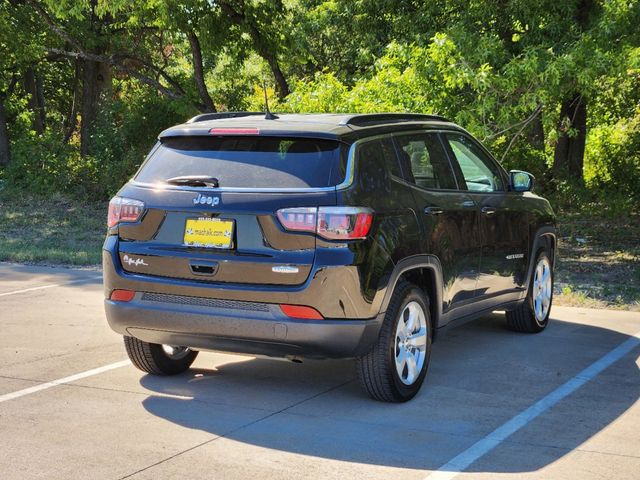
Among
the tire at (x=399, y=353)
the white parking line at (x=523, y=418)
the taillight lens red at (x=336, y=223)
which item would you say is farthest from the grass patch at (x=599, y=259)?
the taillight lens red at (x=336, y=223)

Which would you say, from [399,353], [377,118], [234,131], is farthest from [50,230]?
[399,353]

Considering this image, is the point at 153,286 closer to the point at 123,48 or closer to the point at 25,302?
the point at 25,302

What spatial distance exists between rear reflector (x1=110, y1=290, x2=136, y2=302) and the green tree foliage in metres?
7.22

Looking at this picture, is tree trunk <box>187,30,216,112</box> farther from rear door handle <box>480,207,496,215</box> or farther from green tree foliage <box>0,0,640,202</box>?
rear door handle <box>480,207,496,215</box>

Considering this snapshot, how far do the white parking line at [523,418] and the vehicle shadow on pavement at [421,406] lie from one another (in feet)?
0.16

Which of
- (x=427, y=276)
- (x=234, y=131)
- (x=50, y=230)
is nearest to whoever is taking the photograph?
(x=234, y=131)

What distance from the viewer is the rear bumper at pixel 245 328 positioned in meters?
5.52

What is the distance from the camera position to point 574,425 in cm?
562

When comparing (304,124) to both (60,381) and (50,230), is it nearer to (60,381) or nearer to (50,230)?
(60,381)

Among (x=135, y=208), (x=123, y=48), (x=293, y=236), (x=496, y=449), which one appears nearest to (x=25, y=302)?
(x=135, y=208)

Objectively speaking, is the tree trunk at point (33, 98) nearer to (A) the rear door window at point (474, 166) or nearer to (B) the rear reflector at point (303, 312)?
(A) the rear door window at point (474, 166)

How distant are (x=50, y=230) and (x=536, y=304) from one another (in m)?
10.2

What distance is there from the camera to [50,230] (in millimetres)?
16203

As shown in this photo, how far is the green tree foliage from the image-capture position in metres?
12.7
